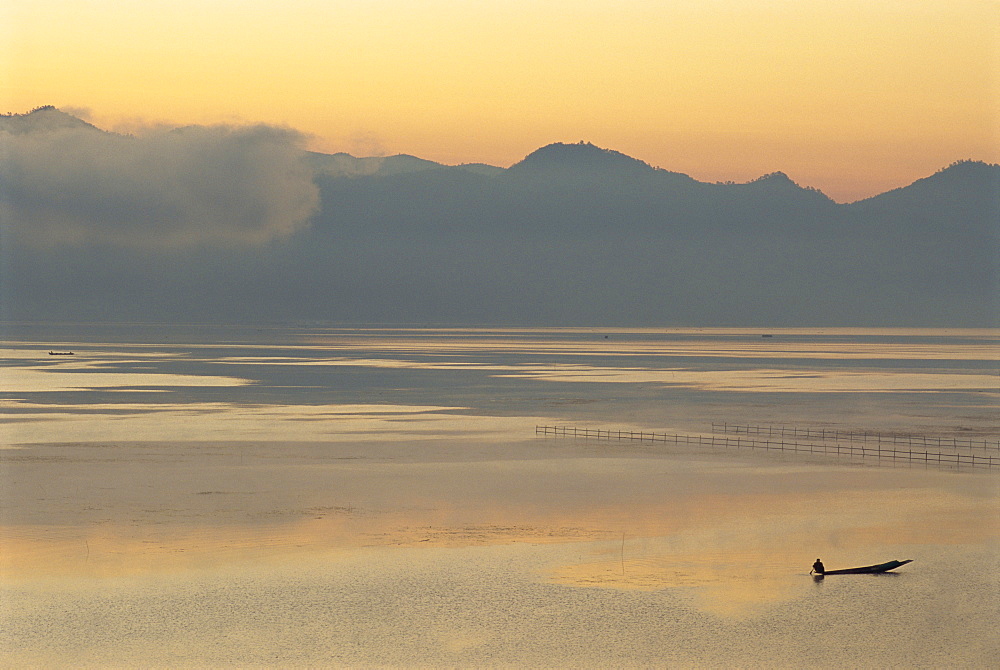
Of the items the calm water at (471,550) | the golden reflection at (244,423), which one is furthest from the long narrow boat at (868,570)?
the golden reflection at (244,423)

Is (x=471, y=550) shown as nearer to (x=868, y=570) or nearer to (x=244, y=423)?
(x=868, y=570)

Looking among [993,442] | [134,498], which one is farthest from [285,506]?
[993,442]

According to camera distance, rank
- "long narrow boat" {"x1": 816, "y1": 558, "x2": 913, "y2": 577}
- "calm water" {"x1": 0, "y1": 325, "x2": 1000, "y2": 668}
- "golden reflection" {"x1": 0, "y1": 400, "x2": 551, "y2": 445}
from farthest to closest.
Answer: "golden reflection" {"x1": 0, "y1": 400, "x2": 551, "y2": 445}
"long narrow boat" {"x1": 816, "y1": 558, "x2": 913, "y2": 577}
"calm water" {"x1": 0, "y1": 325, "x2": 1000, "y2": 668}

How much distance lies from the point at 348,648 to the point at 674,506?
87.5ft

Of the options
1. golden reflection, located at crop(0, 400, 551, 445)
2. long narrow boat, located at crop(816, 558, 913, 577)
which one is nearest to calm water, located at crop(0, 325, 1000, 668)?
long narrow boat, located at crop(816, 558, 913, 577)

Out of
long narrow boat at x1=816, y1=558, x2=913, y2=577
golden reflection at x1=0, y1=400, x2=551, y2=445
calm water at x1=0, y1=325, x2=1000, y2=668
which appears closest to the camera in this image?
calm water at x1=0, y1=325, x2=1000, y2=668

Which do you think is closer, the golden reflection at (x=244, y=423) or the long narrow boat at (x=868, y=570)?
the long narrow boat at (x=868, y=570)

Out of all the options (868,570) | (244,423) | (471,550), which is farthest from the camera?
(244,423)

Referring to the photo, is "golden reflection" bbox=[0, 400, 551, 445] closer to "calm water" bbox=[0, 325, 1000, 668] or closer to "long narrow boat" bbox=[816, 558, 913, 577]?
"calm water" bbox=[0, 325, 1000, 668]

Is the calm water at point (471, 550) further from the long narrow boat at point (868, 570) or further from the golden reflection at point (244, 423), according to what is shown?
the golden reflection at point (244, 423)

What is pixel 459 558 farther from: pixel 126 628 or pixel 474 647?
pixel 126 628

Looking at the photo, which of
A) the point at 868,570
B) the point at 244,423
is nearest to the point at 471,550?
the point at 868,570

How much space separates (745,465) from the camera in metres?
73.6

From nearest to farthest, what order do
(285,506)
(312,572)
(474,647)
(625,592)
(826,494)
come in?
(474,647) → (625,592) → (312,572) → (285,506) → (826,494)
